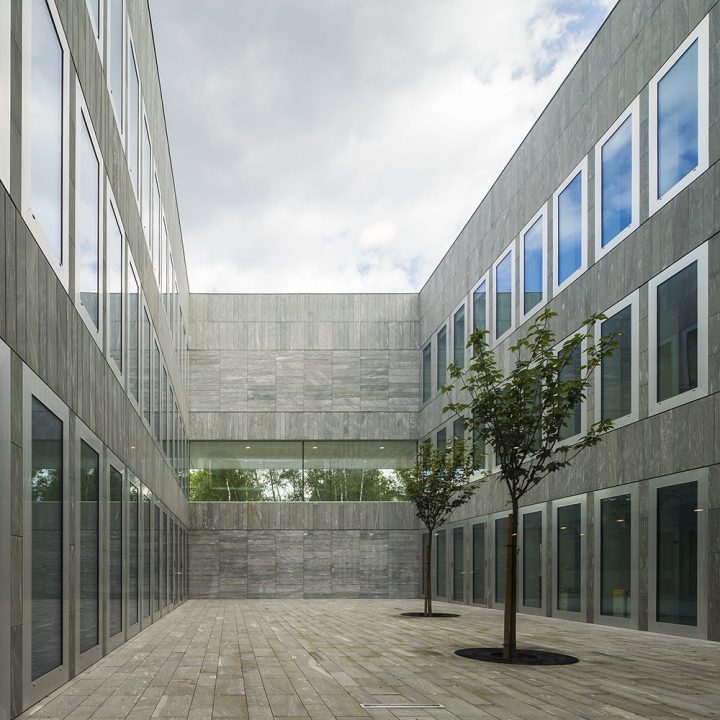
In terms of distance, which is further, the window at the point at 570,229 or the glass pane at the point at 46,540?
the window at the point at 570,229

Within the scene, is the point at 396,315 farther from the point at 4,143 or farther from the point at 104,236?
the point at 4,143

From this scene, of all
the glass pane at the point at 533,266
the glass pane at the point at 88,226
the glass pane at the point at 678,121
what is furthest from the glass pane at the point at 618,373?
the glass pane at the point at 88,226

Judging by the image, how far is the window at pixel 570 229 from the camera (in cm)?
2264

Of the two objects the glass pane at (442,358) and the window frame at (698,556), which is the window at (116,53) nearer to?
the window frame at (698,556)

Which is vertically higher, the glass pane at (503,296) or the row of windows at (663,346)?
the glass pane at (503,296)

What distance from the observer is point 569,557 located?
898 inches

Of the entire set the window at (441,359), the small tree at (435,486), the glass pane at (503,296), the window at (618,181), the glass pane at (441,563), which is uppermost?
the window at (618,181)

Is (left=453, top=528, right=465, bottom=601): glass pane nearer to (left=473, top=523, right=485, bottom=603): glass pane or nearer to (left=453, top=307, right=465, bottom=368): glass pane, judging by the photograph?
(left=473, top=523, right=485, bottom=603): glass pane

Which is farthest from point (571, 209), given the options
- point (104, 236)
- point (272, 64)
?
point (272, 64)

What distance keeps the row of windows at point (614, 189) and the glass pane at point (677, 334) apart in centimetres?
164

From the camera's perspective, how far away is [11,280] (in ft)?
26.9

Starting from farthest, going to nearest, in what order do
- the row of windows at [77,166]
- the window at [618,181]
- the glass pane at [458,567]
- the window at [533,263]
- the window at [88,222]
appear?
the glass pane at [458,567], the window at [533,263], the window at [618,181], the window at [88,222], the row of windows at [77,166]

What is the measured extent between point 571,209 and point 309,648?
13.0 meters

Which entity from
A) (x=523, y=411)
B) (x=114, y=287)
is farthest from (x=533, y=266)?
(x=114, y=287)
